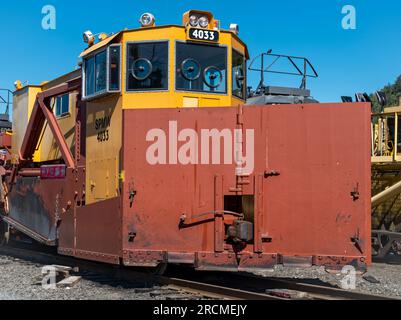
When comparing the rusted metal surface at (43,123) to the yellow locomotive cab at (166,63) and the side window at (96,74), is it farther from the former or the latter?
the yellow locomotive cab at (166,63)

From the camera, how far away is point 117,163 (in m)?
8.12

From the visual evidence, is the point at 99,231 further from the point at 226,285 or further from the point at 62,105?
the point at 62,105

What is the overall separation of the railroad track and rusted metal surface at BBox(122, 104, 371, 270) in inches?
20.9

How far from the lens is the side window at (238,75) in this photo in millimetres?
8672

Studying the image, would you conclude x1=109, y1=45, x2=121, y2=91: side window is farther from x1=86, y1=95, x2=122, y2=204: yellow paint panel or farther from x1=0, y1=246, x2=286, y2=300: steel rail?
x1=0, y1=246, x2=286, y2=300: steel rail

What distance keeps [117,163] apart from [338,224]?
135 inches

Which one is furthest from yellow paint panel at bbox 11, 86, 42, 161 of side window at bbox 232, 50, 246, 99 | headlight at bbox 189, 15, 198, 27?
headlight at bbox 189, 15, 198, 27

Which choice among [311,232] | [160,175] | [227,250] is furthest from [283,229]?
[160,175]

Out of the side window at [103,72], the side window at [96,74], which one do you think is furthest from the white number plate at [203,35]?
the side window at [96,74]

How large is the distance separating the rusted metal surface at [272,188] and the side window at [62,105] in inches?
154

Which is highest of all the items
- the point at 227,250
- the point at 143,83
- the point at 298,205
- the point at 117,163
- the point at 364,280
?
the point at 143,83

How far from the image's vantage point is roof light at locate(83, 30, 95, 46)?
30.3 ft

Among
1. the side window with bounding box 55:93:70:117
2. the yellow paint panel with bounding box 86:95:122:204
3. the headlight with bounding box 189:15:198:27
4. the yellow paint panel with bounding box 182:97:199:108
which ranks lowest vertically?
the yellow paint panel with bounding box 86:95:122:204
